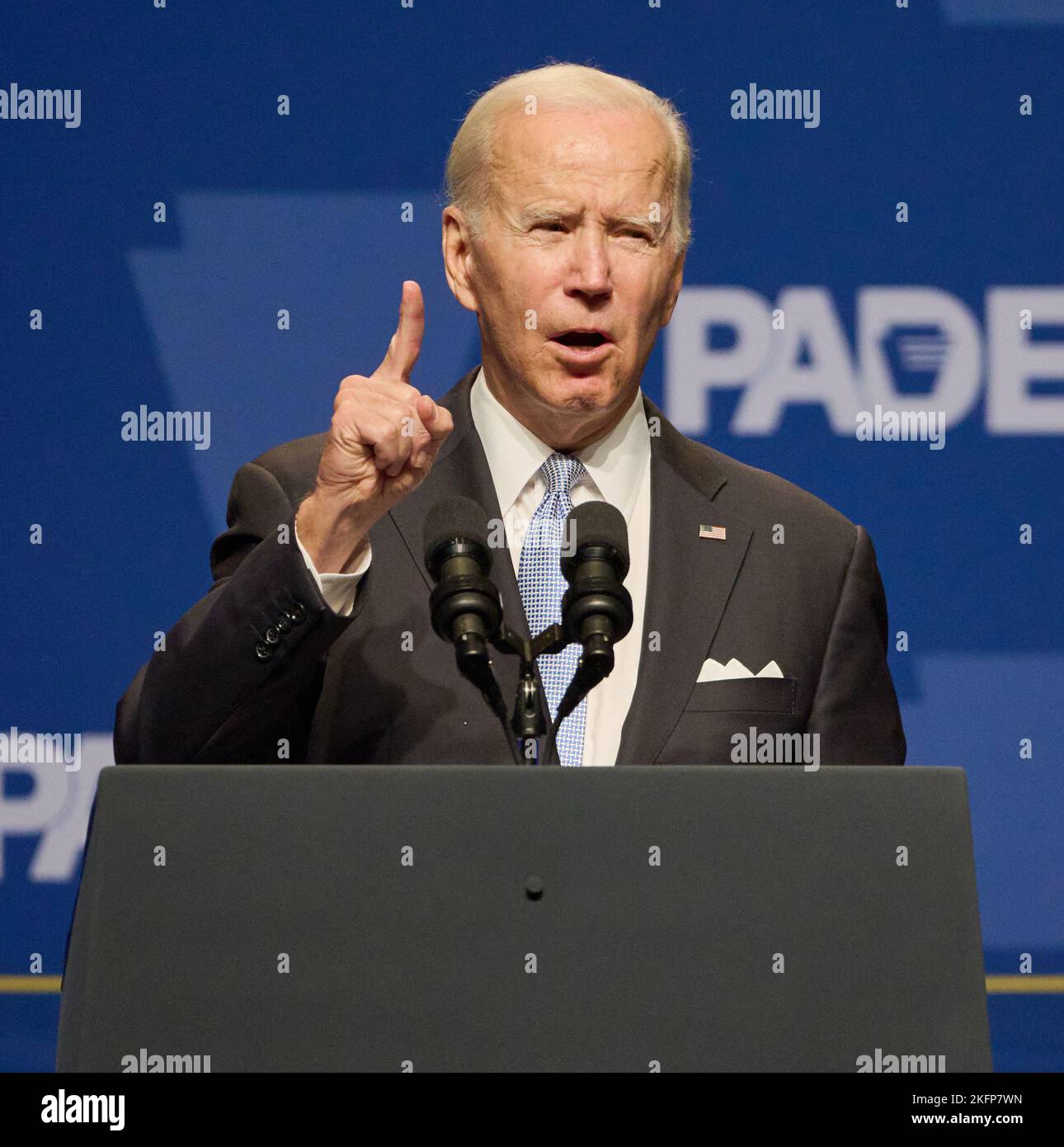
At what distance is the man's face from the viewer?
1981 millimetres

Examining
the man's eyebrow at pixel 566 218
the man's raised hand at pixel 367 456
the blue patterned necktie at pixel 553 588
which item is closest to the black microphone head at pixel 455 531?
the man's raised hand at pixel 367 456

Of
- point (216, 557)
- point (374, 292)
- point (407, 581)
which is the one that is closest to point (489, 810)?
point (407, 581)

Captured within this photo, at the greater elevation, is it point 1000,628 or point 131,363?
point 131,363

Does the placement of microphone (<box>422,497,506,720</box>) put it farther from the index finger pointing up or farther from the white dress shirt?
the white dress shirt

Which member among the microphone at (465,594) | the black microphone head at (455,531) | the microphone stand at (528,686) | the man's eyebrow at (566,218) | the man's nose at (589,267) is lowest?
the microphone stand at (528,686)

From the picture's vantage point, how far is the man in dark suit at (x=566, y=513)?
186 centimetres

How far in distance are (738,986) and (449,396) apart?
45.9 inches

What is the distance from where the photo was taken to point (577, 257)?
1979 millimetres

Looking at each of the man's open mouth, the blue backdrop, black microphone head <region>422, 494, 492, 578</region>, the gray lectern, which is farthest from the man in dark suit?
the blue backdrop

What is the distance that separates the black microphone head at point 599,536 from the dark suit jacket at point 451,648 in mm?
293

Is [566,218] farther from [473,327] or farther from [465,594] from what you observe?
[473,327]

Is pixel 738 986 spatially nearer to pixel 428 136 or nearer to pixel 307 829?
pixel 307 829

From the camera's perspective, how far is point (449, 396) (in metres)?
2.15

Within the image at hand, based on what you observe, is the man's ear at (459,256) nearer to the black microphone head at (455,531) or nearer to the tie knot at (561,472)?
the tie knot at (561,472)
